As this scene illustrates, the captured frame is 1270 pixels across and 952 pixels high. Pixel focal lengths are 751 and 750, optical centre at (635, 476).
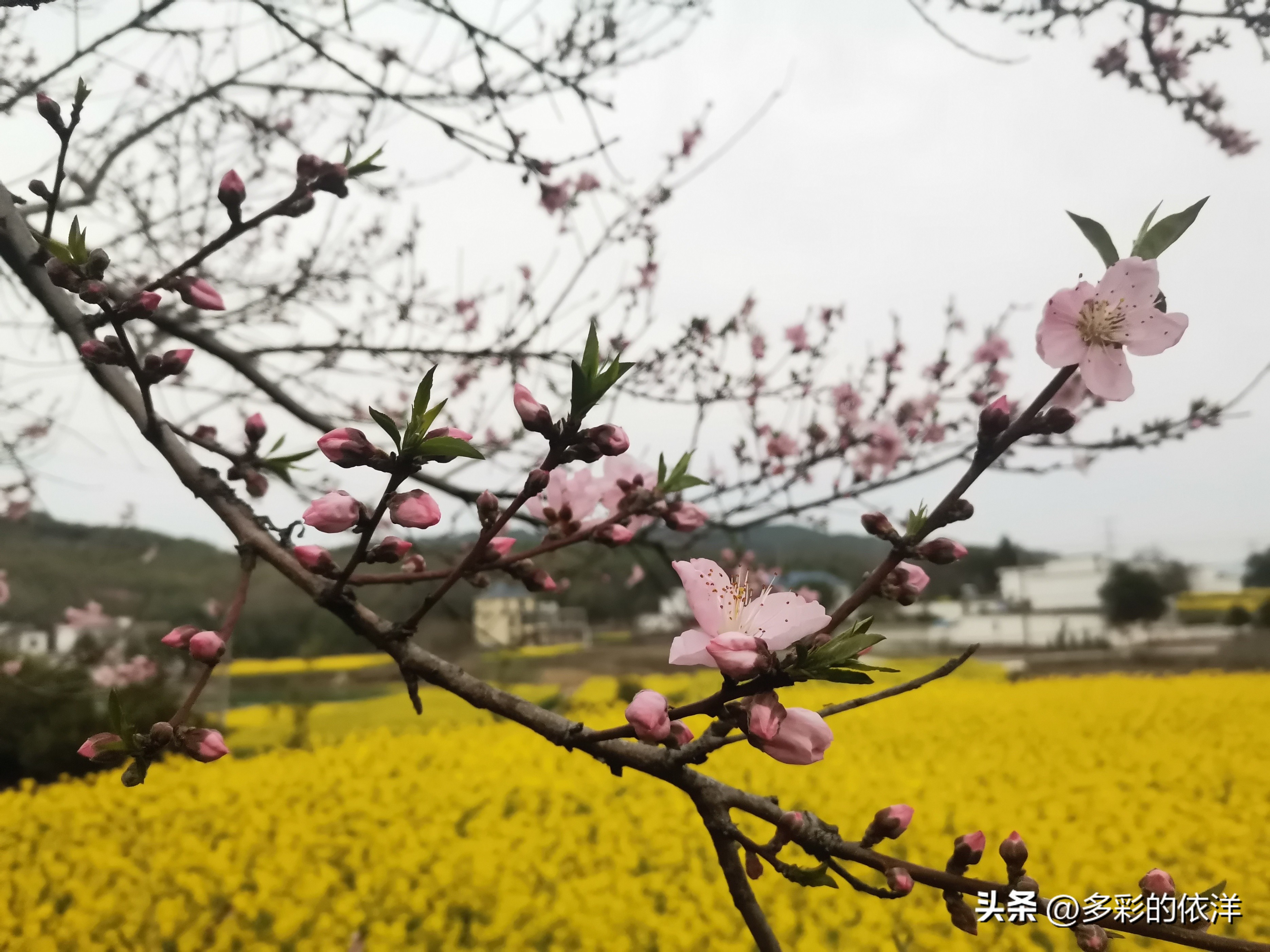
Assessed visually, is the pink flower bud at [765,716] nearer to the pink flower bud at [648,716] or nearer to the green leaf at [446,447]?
the pink flower bud at [648,716]

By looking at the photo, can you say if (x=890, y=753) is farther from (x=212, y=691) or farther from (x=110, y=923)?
(x=212, y=691)

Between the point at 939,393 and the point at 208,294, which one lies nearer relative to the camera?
the point at 208,294

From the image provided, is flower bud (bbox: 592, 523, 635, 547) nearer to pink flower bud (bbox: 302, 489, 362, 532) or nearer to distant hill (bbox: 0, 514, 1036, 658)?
pink flower bud (bbox: 302, 489, 362, 532)

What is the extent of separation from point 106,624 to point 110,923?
309cm

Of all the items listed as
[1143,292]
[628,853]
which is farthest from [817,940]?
[1143,292]

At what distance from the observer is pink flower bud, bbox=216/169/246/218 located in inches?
24.9

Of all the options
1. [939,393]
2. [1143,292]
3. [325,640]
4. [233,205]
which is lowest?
[325,640]

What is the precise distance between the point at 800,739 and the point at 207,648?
422 millimetres

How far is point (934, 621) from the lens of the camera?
411 cm

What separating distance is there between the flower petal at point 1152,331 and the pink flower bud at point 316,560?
1.90ft

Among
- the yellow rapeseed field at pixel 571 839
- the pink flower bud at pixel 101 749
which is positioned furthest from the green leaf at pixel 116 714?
the yellow rapeseed field at pixel 571 839

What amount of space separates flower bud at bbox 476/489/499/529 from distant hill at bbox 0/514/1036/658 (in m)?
1.04

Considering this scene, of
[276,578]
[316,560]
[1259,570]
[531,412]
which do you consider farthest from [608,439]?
[1259,570]

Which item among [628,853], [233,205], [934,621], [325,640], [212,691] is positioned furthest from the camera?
[325,640]
